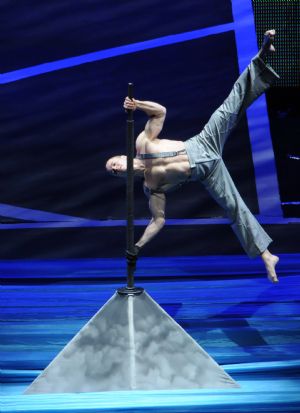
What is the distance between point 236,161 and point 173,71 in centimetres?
78

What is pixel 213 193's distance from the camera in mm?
3789

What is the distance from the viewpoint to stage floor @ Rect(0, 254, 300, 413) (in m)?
2.68

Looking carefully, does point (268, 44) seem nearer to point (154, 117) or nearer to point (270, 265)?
point (154, 117)

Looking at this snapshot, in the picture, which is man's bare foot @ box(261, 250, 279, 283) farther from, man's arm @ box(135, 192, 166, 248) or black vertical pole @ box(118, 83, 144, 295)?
black vertical pole @ box(118, 83, 144, 295)

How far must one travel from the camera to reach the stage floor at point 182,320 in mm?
2678

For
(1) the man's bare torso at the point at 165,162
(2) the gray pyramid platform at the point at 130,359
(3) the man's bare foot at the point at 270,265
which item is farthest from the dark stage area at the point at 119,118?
(2) the gray pyramid platform at the point at 130,359

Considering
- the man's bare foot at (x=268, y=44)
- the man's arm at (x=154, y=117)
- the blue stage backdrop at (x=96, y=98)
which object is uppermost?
the blue stage backdrop at (x=96, y=98)

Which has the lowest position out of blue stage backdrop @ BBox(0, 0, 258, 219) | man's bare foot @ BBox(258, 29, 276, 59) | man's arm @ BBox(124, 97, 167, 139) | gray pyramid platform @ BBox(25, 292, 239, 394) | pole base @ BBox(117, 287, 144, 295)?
gray pyramid platform @ BBox(25, 292, 239, 394)

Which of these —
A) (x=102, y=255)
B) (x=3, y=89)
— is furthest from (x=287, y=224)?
(x=3, y=89)

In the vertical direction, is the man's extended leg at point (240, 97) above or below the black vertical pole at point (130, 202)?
above

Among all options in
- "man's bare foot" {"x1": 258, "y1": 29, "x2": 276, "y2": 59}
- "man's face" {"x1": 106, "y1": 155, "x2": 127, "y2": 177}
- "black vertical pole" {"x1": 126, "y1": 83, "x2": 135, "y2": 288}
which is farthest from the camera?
"man's face" {"x1": 106, "y1": 155, "x2": 127, "y2": 177}

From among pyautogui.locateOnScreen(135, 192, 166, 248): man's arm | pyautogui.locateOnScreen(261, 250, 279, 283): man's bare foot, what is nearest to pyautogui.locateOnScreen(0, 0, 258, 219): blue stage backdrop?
pyautogui.locateOnScreen(135, 192, 166, 248): man's arm

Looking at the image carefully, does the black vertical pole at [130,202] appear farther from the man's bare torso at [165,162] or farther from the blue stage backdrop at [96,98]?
the blue stage backdrop at [96,98]

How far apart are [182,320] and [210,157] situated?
2.68 ft
